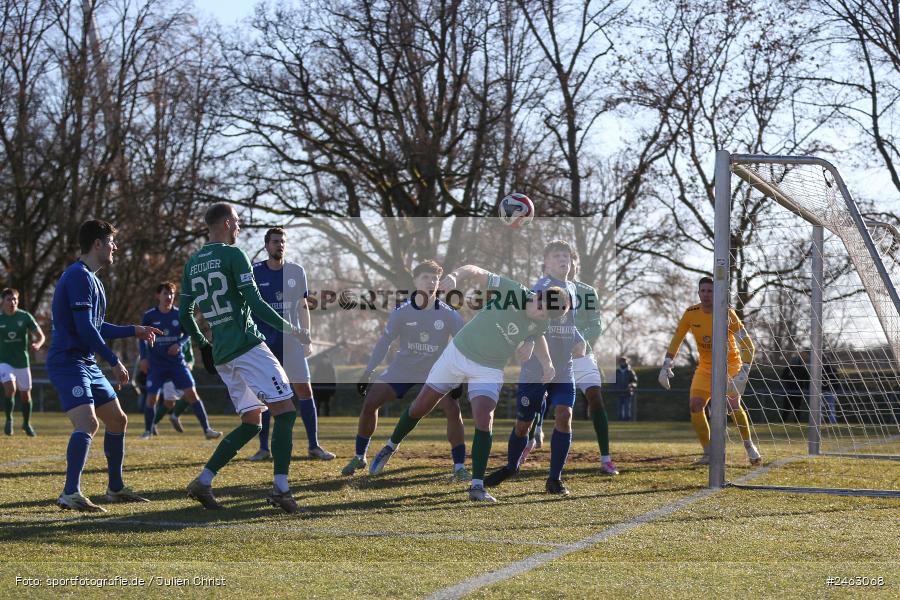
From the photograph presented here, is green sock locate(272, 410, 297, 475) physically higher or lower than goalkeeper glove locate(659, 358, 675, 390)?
lower

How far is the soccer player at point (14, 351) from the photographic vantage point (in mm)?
15156

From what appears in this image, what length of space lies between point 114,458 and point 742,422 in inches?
252

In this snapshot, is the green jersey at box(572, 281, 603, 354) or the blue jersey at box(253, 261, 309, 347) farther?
the blue jersey at box(253, 261, 309, 347)

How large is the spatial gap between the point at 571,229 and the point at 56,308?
1993 cm

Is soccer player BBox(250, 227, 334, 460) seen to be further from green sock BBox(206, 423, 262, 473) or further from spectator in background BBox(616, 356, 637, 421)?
spectator in background BBox(616, 356, 637, 421)

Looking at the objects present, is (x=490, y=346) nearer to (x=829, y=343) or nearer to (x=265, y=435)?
(x=265, y=435)

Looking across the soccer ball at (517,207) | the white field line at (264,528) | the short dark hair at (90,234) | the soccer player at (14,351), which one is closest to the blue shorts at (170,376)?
the soccer player at (14,351)

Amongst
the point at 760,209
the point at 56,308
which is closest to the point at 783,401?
the point at 760,209

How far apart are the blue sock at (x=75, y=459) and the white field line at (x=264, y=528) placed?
15.9 inches

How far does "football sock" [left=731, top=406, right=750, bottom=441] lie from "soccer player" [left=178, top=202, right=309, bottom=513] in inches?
214

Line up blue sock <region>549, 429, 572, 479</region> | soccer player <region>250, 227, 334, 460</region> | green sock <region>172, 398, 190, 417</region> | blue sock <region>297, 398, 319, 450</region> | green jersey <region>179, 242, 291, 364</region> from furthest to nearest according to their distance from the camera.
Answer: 1. green sock <region>172, 398, 190, 417</region>
2. blue sock <region>297, 398, 319, 450</region>
3. soccer player <region>250, 227, 334, 460</region>
4. blue sock <region>549, 429, 572, 479</region>
5. green jersey <region>179, 242, 291, 364</region>

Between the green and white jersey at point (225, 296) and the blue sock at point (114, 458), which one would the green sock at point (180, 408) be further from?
the green and white jersey at point (225, 296)

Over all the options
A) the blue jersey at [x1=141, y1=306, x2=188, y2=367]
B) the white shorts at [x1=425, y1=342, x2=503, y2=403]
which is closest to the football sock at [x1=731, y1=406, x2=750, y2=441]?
the white shorts at [x1=425, y1=342, x2=503, y2=403]

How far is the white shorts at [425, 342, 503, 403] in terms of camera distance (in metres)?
7.68
